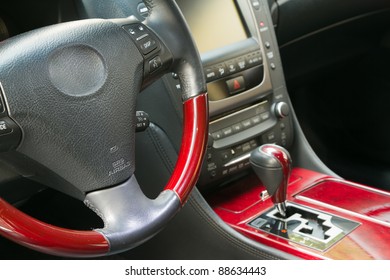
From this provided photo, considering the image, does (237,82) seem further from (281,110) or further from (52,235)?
(52,235)

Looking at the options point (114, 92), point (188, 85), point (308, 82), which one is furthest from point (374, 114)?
point (114, 92)

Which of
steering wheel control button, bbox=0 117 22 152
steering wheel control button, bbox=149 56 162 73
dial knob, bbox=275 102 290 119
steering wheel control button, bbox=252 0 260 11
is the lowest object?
dial knob, bbox=275 102 290 119

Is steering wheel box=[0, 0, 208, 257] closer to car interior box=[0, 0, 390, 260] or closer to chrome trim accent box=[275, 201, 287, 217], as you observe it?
car interior box=[0, 0, 390, 260]

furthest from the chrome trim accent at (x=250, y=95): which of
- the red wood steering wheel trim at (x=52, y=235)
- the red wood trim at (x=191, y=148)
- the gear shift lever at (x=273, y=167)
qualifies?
the red wood steering wheel trim at (x=52, y=235)

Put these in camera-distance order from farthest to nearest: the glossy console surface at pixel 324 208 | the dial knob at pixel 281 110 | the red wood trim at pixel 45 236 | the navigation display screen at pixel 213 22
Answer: the dial knob at pixel 281 110 < the navigation display screen at pixel 213 22 < the glossy console surface at pixel 324 208 < the red wood trim at pixel 45 236

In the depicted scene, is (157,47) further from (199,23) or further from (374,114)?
(374,114)

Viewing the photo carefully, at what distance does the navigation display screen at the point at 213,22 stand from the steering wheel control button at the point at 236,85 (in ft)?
0.24

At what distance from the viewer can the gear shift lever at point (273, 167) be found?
1.14 metres

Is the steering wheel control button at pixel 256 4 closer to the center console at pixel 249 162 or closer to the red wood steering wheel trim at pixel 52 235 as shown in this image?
the center console at pixel 249 162

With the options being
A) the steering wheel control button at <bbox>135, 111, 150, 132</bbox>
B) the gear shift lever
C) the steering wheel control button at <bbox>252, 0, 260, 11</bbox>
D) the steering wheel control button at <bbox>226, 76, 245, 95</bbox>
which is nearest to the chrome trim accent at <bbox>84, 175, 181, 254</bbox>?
the steering wheel control button at <bbox>135, 111, 150, 132</bbox>

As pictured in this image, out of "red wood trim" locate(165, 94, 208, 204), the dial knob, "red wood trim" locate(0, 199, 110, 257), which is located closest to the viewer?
"red wood trim" locate(0, 199, 110, 257)

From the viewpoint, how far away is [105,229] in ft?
2.68

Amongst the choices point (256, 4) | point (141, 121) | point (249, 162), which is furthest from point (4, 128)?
point (256, 4)

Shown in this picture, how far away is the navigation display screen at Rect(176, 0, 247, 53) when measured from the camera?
1241 millimetres
